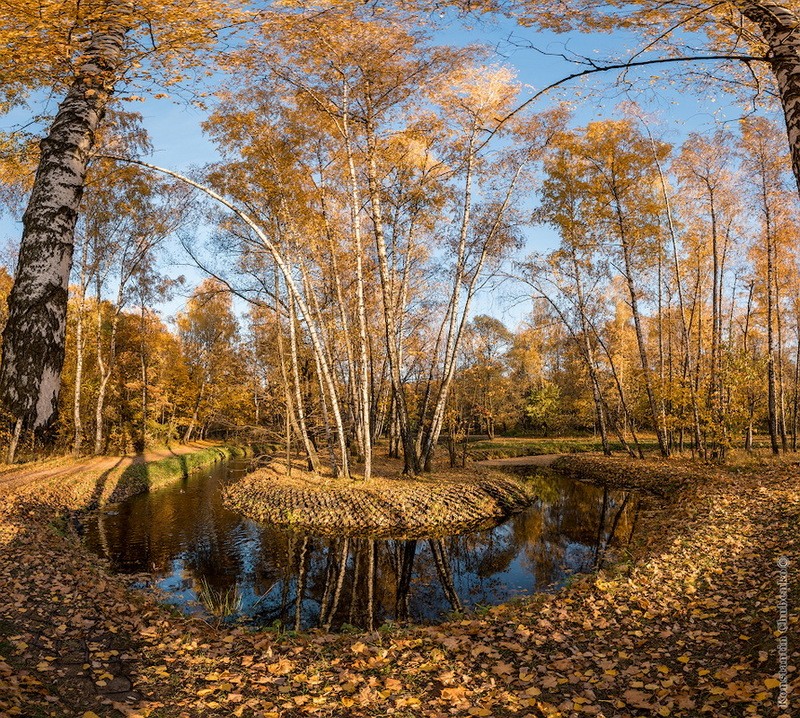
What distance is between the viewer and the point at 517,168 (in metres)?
14.4

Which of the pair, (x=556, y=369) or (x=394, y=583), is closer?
(x=394, y=583)

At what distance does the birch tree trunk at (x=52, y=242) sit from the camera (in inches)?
118

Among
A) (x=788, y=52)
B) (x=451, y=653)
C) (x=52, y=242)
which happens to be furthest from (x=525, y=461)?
(x=52, y=242)

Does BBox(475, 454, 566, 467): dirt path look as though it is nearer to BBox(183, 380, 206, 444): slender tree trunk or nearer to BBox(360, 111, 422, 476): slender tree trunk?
BBox(360, 111, 422, 476): slender tree trunk

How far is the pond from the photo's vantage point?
7113 millimetres

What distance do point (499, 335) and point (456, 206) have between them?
29921 mm

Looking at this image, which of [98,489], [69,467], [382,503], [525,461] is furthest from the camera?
[525,461]

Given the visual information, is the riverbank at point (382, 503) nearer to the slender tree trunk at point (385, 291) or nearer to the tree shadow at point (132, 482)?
the slender tree trunk at point (385, 291)

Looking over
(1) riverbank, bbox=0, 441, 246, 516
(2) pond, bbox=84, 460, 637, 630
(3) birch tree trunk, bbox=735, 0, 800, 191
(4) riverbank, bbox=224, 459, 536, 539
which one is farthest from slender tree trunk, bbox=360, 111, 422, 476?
(3) birch tree trunk, bbox=735, 0, 800, 191

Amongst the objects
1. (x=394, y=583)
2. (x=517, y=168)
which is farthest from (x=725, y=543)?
(x=517, y=168)

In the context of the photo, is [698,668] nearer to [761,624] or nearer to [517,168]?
[761,624]

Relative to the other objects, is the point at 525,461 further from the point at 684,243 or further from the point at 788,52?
the point at 788,52

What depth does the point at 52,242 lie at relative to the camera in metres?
3.18

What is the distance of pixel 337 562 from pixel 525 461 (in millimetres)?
17944
